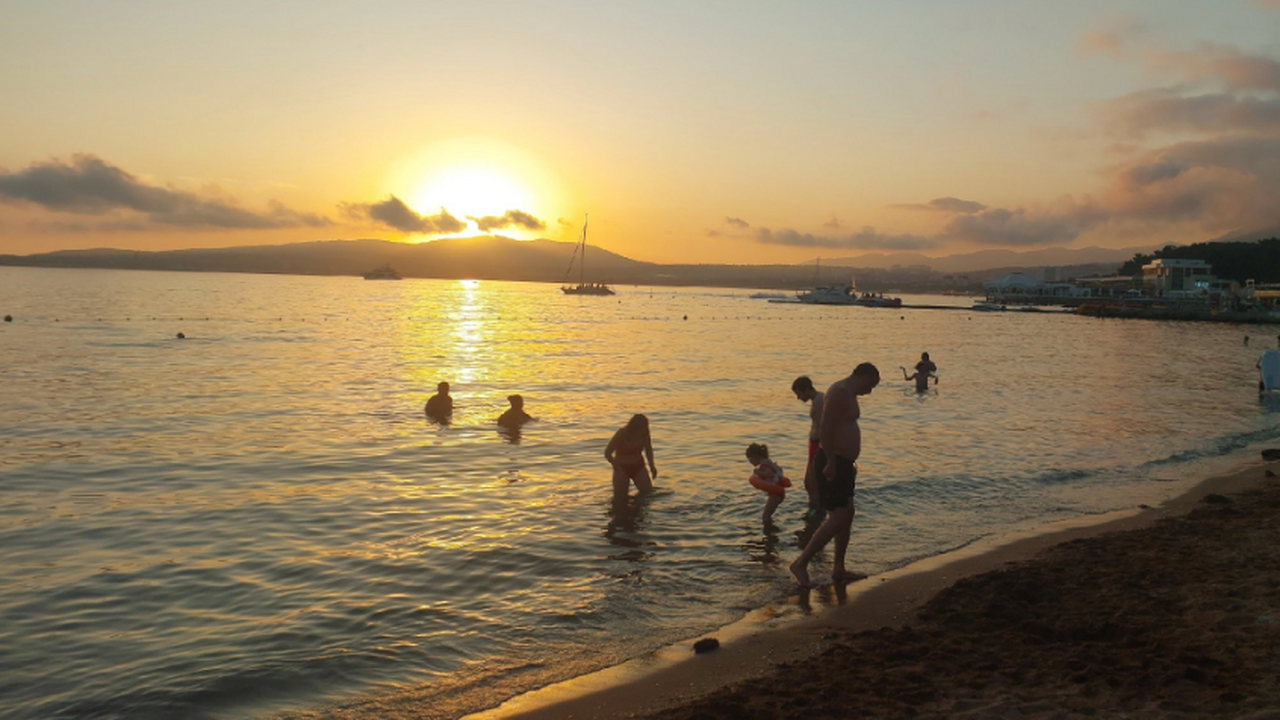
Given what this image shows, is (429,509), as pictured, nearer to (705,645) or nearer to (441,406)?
(705,645)

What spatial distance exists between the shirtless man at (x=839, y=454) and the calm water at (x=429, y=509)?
0.71m

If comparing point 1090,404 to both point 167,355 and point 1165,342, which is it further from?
point 1165,342

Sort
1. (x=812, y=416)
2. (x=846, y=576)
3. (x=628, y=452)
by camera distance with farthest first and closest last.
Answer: (x=628, y=452)
(x=812, y=416)
(x=846, y=576)

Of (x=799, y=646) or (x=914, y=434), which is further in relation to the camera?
(x=914, y=434)

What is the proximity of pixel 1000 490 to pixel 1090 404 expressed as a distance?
1498 cm

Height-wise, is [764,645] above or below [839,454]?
below

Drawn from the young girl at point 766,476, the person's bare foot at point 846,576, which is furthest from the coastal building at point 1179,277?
the person's bare foot at point 846,576

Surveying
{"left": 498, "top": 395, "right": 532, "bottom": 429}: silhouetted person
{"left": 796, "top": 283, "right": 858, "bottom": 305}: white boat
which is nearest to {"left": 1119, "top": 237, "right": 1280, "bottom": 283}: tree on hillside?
{"left": 796, "top": 283, "right": 858, "bottom": 305}: white boat

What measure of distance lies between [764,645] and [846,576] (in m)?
2.35

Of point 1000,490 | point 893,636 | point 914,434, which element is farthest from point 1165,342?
point 893,636

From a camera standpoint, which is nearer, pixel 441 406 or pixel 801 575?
pixel 801 575

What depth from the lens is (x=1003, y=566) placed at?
9.76m

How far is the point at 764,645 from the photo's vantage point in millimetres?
7527

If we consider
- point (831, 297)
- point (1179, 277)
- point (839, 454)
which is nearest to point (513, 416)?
point (839, 454)
